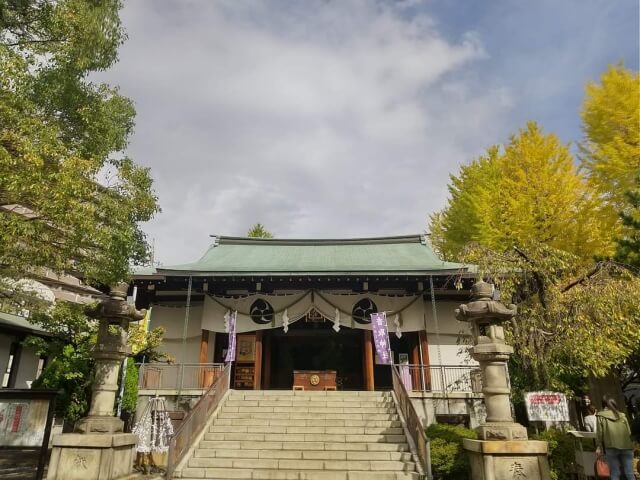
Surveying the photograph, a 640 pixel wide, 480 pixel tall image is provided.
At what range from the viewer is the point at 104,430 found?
7.54m

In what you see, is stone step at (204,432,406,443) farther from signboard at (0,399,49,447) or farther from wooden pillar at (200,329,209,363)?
wooden pillar at (200,329,209,363)

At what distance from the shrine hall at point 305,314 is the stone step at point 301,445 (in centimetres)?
471

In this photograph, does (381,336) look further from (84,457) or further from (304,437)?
(84,457)

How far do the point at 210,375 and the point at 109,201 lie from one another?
331 inches

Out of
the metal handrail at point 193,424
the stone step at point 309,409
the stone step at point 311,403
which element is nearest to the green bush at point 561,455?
the stone step at point 309,409

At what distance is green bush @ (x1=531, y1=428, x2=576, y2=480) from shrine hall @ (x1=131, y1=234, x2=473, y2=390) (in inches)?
239

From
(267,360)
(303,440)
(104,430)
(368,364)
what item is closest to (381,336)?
(368,364)

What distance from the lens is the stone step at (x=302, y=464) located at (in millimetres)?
8812

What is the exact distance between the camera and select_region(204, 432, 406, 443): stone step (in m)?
10.0

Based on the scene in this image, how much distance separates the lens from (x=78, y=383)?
1132cm

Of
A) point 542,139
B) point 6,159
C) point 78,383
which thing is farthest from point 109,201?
point 542,139

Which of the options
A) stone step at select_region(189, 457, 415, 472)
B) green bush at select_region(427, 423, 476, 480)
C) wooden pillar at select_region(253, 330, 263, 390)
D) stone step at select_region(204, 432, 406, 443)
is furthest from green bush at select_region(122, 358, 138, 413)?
green bush at select_region(427, 423, 476, 480)

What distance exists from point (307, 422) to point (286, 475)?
253 centimetres

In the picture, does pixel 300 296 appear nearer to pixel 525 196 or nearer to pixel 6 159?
pixel 525 196
